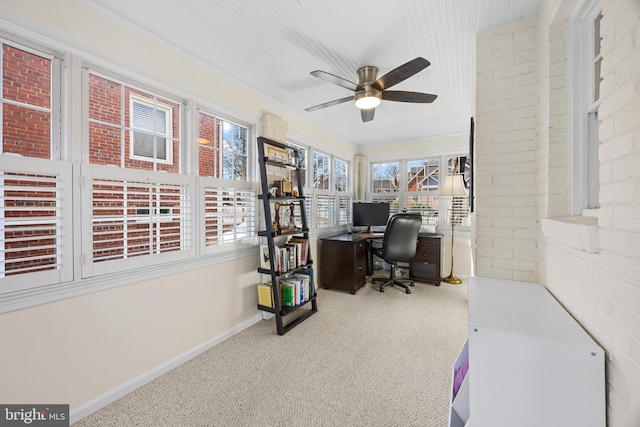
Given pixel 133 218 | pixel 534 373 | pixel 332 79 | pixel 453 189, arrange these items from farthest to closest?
pixel 453 189 < pixel 332 79 < pixel 133 218 < pixel 534 373

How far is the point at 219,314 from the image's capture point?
2.43 meters

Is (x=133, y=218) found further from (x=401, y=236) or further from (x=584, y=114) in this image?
(x=401, y=236)

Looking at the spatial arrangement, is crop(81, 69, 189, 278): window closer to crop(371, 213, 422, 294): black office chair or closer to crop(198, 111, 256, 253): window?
crop(198, 111, 256, 253): window

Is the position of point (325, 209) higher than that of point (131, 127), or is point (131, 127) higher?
point (131, 127)

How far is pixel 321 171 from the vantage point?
14.4 ft

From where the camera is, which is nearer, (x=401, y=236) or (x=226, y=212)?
(x=226, y=212)

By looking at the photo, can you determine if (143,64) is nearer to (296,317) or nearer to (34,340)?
(34,340)

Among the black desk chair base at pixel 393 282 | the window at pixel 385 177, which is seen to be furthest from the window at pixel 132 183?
the window at pixel 385 177

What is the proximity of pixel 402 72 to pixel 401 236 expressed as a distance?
7.51 feet

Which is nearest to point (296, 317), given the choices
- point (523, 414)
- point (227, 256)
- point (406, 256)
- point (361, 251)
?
point (227, 256)

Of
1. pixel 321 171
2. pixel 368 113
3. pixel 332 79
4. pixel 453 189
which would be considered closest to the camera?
pixel 332 79

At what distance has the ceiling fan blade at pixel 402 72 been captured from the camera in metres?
1.81

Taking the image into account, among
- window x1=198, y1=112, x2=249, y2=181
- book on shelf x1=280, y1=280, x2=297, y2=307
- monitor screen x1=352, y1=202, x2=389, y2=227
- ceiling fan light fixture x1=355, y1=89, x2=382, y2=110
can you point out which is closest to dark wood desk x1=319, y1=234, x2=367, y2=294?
monitor screen x1=352, y1=202, x2=389, y2=227

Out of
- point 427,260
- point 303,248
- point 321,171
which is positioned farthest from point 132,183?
point 427,260
